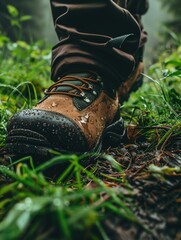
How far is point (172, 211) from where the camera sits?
2.06 ft

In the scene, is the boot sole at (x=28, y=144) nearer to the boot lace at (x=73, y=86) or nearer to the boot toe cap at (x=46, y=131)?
the boot toe cap at (x=46, y=131)

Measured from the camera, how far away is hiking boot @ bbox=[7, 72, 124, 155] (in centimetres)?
100

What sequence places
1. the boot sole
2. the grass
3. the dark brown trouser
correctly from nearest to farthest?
the grass, the boot sole, the dark brown trouser

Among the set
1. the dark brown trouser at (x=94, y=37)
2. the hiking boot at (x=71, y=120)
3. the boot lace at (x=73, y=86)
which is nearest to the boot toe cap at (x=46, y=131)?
the hiking boot at (x=71, y=120)

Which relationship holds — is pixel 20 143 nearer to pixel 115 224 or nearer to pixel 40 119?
pixel 40 119

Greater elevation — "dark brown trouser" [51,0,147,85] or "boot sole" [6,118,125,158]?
"dark brown trouser" [51,0,147,85]

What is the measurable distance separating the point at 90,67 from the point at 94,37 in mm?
143

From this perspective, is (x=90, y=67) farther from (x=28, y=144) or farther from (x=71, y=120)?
(x=28, y=144)

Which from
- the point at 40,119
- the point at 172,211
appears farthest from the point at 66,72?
the point at 172,211

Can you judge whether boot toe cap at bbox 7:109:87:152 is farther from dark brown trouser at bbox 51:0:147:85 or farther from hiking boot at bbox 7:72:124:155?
dark brown trouser at bbox 51:0:147:85

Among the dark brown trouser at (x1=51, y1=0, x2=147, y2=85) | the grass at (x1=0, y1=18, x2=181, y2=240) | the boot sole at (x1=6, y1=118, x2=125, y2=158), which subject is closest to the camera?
the grass at (x1=0, y1=18, x2=181, y2=240)

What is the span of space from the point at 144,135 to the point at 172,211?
0.73m

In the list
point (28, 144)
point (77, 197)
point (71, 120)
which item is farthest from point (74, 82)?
point (77, 197)

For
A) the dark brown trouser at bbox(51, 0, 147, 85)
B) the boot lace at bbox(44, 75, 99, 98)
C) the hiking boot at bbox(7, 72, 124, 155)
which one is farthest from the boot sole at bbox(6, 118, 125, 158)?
the dark brown trouser at bbox(51, 0, 147, 85)
